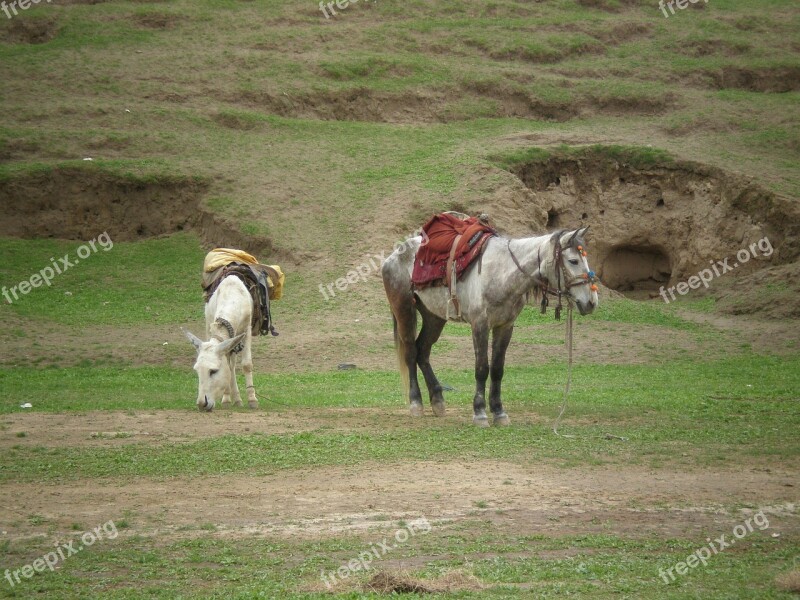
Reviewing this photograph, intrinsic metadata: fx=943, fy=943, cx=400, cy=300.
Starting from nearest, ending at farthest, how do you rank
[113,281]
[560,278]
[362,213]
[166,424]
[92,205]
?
[560,278], [166,424], [113,281], [362,213], [92,205]

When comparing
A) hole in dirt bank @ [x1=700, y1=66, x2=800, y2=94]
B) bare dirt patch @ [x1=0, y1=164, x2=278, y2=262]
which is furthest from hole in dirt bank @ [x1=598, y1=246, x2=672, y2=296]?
bare dirt patch @ [x1=0, y1=164, x2=278, y2=262]

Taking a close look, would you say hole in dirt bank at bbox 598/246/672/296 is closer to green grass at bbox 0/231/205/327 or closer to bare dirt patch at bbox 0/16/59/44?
green grass at bbox 0/231/205/327

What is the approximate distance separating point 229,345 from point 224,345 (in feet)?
0.30

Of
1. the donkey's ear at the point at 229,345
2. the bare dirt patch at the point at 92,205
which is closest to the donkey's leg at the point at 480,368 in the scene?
the donkey's ear at the point at 229,345

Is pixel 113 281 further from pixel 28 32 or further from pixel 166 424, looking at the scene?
pixel 28 32

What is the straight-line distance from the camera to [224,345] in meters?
14.5

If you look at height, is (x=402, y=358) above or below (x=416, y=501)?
above

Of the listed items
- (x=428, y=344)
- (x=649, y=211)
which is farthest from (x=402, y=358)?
(x=649, y=211)

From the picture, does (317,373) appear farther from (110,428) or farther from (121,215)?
(121,215)

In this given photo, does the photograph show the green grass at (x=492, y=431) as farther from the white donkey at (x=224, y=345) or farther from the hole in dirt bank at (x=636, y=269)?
the hole in dirt bank at (x=636, y=269)

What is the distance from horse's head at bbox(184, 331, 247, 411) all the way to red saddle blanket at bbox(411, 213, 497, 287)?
3.06 m

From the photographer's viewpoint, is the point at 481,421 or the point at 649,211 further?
the point at 649,211

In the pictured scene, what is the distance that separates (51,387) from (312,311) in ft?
26.7

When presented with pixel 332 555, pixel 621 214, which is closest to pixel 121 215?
pixel 621 214
